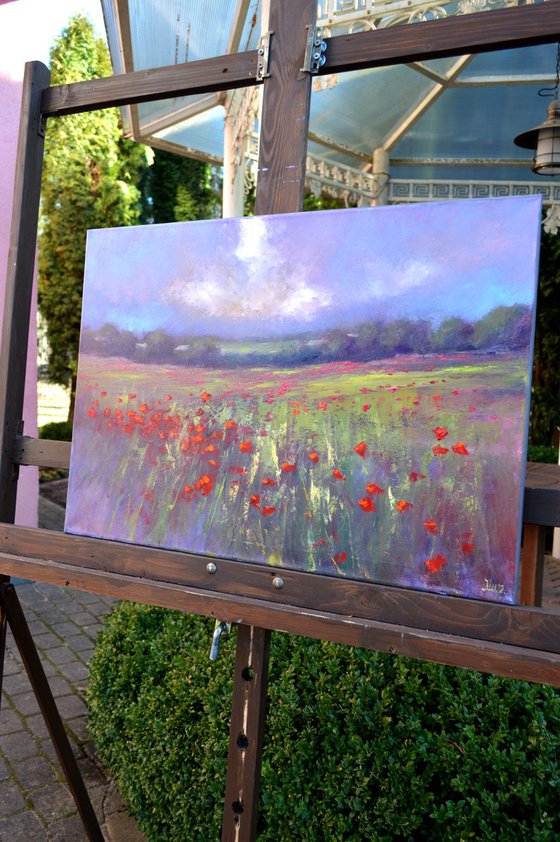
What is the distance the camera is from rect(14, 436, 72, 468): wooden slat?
187cm

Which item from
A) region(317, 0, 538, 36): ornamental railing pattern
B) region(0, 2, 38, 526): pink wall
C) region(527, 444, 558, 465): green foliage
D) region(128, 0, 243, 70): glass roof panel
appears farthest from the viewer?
region(527, 444, 558, 465): green foliage

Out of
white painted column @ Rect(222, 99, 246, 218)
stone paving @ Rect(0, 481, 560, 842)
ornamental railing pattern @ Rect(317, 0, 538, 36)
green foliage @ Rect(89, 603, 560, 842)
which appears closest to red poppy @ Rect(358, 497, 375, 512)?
green foliage @ Rect(89, 603, 560, 842)

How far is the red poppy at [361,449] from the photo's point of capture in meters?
1.40

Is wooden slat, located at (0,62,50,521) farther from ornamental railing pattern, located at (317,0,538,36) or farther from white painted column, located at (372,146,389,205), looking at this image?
white painted column, located at (372,146,389,205)

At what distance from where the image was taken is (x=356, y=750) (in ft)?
5.73

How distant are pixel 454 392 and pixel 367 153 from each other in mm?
6553

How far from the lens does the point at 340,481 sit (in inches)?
56.0

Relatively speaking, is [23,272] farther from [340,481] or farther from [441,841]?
[441,841]

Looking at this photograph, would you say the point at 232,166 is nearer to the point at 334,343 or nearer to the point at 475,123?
the point at 475,123

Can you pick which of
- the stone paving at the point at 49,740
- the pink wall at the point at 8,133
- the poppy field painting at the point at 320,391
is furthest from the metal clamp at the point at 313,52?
the pink wall at the point at 8,133

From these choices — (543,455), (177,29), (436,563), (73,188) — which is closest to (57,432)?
(73,188)

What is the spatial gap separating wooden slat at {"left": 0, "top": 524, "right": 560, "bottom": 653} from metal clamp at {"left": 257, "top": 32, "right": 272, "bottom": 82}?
3.65 feet

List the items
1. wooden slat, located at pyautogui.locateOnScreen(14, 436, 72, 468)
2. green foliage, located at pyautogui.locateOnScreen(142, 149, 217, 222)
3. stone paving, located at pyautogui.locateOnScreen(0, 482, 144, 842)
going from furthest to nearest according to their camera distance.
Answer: green foliage, located at pyautogui.locateOnScreen(142, 149, 217, 222)
stone paving, located at pyautogui.locateOnScreen(0, 482, 144, 842)
wooden slat, located at pyautogui.locateOnScreen(14, 436, 72, 468)
